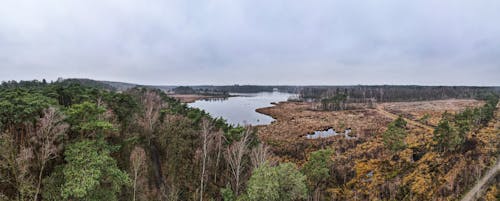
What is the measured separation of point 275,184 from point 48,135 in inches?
538

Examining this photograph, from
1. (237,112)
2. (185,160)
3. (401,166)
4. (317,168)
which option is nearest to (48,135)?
(185,160)

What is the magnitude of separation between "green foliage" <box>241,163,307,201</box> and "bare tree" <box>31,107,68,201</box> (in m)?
11.5

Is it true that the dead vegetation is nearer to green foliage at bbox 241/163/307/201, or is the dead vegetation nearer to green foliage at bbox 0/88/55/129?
green foliage at bbox 241/163/307/201

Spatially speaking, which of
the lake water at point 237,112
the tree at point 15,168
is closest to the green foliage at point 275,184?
the tree at point 15,168

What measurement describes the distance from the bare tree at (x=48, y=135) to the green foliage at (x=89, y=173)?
848mm

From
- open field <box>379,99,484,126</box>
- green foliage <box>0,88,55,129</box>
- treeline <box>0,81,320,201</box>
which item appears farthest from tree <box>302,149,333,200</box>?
open field <box>379,99,484,126</box>

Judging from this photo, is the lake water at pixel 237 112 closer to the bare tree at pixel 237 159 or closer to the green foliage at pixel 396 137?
the bare tree at pixel 237 159

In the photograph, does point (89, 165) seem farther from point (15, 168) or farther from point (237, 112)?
point (237, 112)

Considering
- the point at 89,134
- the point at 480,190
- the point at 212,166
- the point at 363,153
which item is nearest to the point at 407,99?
the point at 363,153

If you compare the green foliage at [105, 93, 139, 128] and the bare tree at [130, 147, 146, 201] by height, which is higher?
the green foliage at [105, 93, 139, 128]

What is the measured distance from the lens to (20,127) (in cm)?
1406

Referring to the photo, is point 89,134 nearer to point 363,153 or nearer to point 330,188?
point 330,188

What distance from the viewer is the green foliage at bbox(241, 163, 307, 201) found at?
14.2 metres

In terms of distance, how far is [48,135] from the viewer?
13273mm
